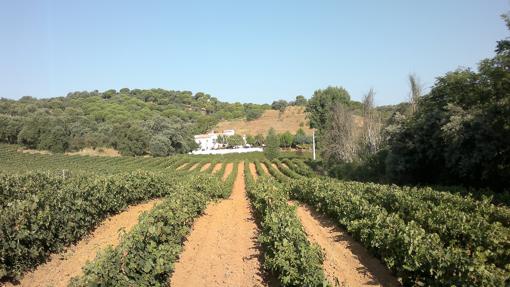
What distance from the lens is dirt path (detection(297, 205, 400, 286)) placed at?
10.4m

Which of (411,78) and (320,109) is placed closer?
(411,78)

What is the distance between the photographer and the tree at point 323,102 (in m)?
66.8

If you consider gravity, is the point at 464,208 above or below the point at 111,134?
below

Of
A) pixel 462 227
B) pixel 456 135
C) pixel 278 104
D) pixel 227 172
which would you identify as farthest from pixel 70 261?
pixel 278 104

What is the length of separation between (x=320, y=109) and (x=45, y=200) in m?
57.3

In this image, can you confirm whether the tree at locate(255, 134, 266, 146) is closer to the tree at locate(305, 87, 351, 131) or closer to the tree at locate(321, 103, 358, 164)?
the tree at locate(305, 87, 351, 131)

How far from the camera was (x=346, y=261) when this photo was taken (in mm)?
12312

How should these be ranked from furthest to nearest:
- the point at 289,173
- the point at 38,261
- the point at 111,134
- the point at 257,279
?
the point at 111,134 → the point at 289,173 → the point at 38,261 → the point at 257,279

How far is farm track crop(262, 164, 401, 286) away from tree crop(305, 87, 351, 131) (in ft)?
164

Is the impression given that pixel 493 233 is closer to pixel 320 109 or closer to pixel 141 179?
pixel 141 179

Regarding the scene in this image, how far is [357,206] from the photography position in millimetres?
15211

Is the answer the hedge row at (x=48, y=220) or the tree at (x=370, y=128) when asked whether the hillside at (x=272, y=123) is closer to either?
the tree at (x=370, y=128)

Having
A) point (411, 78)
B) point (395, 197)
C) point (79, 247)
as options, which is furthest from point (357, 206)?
point (411, 78)

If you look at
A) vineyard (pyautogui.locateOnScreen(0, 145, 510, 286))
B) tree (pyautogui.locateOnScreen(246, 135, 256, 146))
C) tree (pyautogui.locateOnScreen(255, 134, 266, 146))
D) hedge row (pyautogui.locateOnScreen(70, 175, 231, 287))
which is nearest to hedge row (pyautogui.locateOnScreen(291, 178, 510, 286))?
vineyard (pyautogui.locateOnScreen(0, 145, 510, 286))
